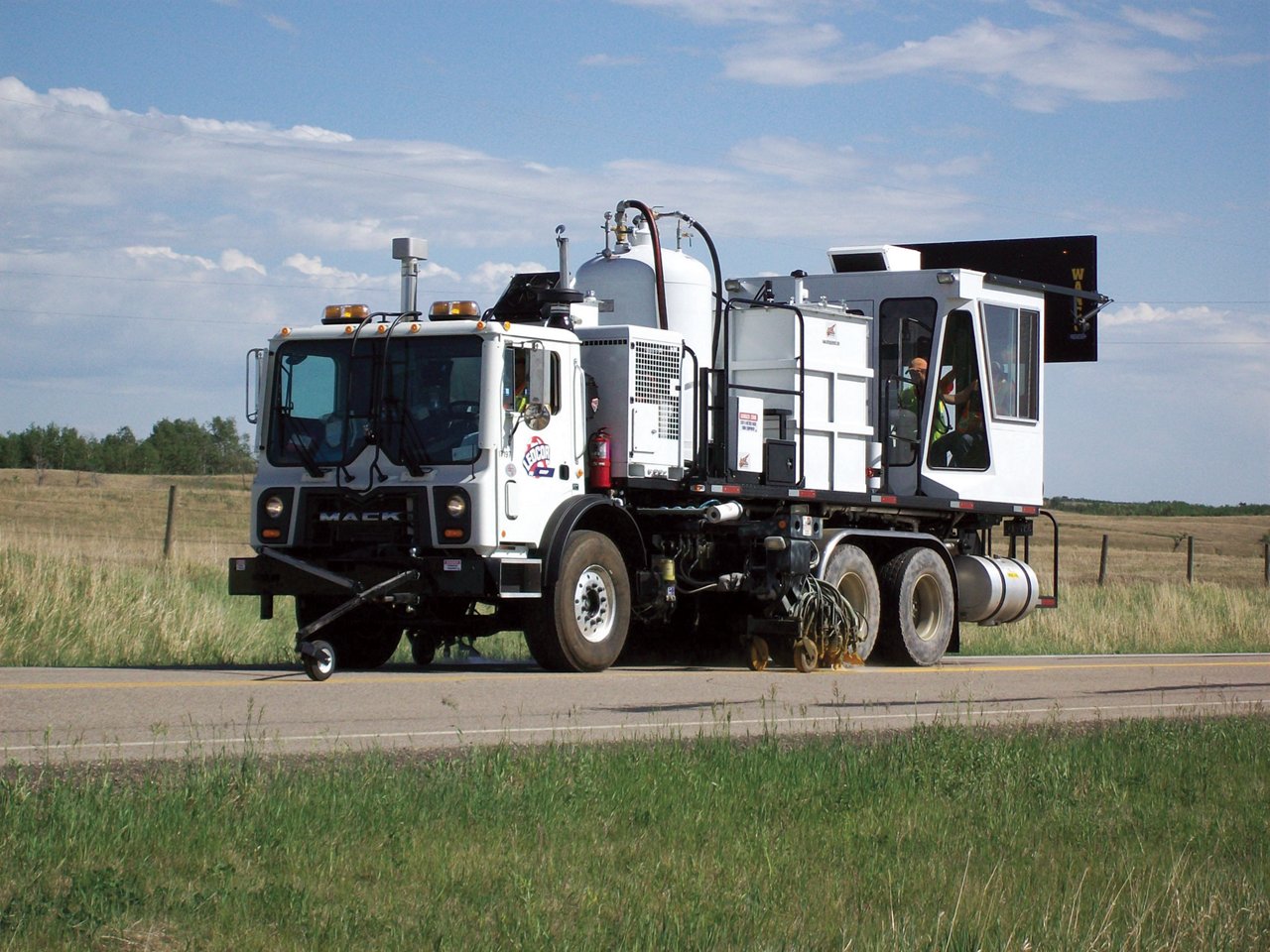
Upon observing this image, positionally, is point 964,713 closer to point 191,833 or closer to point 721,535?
point 721,535

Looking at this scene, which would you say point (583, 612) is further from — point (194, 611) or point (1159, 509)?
point (1159, 509)

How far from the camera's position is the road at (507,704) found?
9719mm

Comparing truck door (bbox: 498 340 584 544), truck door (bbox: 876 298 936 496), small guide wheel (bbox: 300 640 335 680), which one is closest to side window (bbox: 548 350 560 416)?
truck door (bbox: 498 340 584 544)

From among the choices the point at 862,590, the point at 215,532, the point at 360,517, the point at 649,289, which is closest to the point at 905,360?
the point at 862,590

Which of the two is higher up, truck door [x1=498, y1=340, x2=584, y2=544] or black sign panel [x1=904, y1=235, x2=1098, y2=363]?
black sign panel [x1=904, y1=235, x2=1098, y2=363]

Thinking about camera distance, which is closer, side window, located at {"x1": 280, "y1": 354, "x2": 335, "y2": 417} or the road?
the road

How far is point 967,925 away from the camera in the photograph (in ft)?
19.7

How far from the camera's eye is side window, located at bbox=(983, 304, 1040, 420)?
804 inches

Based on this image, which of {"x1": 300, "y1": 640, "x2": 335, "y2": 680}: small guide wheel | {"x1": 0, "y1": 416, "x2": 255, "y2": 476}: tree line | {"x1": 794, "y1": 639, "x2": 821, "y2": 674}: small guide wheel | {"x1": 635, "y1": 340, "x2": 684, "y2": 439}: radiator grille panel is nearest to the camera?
{"x1": 300, "y1": 640, "x2": 335, "y2": 680}: small guide wheel

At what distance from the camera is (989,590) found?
67.2 ft

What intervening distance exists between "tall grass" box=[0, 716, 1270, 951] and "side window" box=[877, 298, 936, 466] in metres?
10.6

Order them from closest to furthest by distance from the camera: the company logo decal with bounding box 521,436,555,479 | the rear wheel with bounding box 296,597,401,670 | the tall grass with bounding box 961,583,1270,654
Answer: the company logo decal with bounding box 521,436,555,479 → the rear wheel with bounding box 296,597,401,670 → the tall grass with bounding box 961,583,1270,654

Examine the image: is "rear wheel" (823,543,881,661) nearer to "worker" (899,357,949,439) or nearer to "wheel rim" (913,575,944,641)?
"wheel rim" (913,575,944,641)

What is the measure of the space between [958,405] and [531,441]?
6.89m
